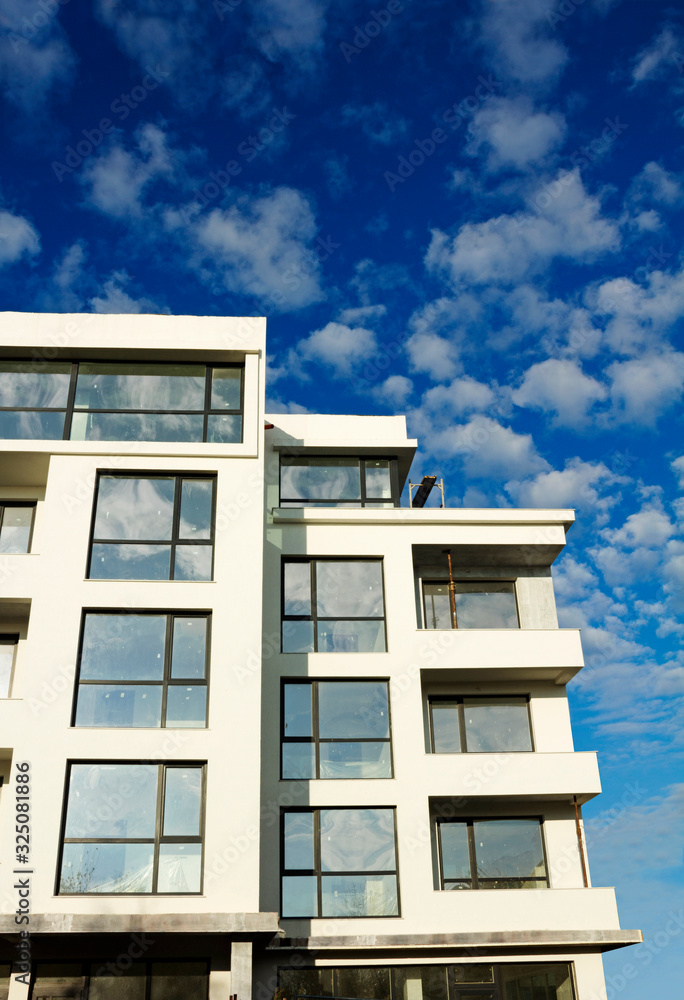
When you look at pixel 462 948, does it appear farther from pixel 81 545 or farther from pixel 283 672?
pixel 81 545

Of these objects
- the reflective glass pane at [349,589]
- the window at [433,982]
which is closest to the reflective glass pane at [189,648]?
the reflective glass pane at [349,589]

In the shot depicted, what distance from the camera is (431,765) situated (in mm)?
19875

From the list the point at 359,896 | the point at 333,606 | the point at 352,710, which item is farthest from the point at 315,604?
the point at 359,896

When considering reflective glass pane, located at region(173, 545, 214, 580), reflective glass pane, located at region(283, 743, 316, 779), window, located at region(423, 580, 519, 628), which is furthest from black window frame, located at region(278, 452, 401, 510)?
reflective glass pane, located at region(283, 743, 316, 779)

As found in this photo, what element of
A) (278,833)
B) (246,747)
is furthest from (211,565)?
(278,833)

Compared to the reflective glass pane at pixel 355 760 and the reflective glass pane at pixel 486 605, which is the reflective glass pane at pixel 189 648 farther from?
the reflective glass pane at pixel 486 605

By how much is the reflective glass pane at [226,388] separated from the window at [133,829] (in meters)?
7.88

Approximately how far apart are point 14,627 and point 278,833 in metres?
7.13

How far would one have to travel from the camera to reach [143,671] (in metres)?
17.8

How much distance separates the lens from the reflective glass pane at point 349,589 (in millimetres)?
21516

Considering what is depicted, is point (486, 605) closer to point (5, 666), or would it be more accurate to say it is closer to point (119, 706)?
point (119, 706)

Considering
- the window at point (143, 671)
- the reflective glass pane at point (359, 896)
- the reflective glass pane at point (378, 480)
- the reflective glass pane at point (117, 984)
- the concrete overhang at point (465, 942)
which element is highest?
the reflective glass pane at point (378, 480)

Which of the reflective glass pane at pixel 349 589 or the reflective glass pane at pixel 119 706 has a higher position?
the reflective glass pane at pixel 349 589

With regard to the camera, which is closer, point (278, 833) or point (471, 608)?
point (278, 833)
